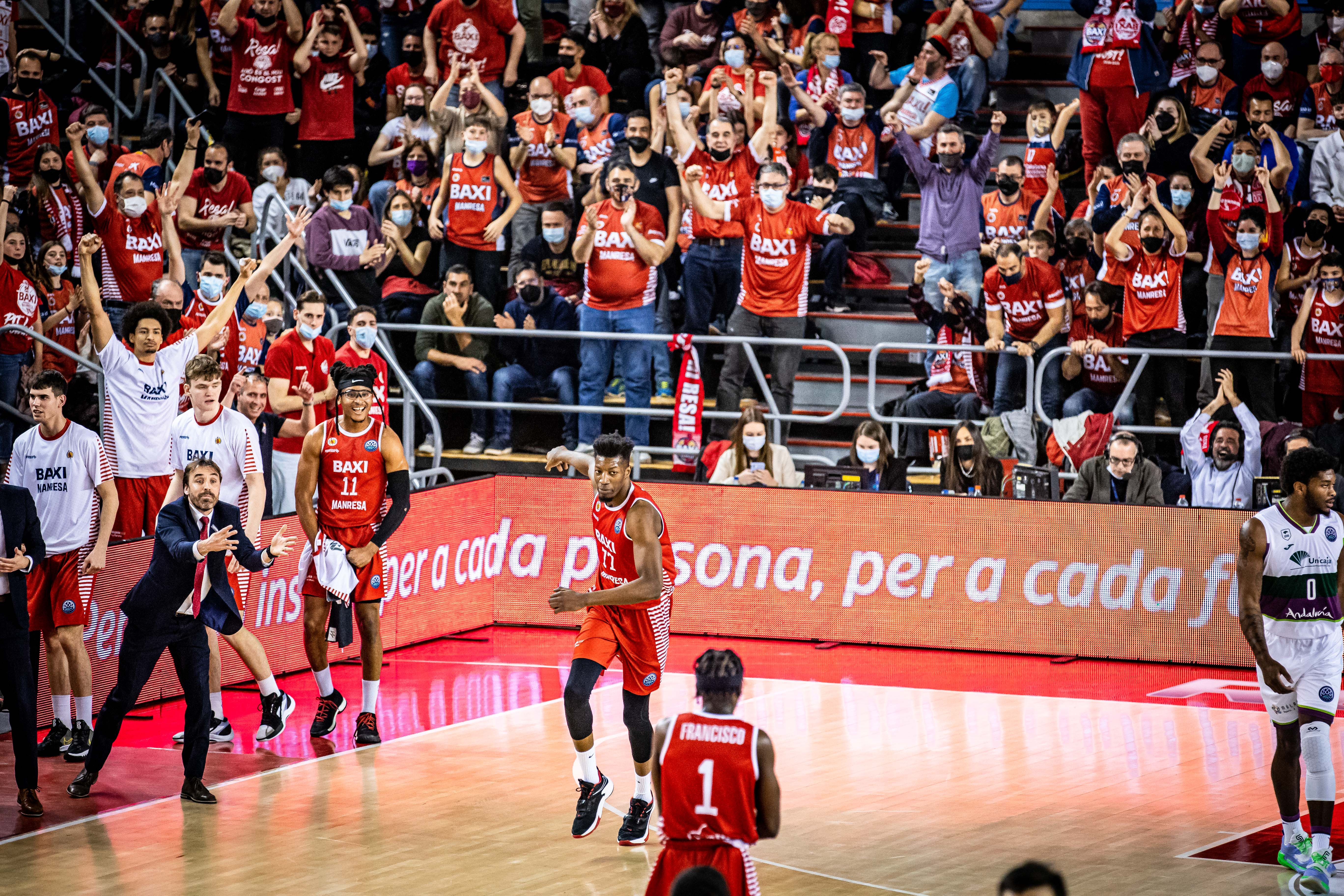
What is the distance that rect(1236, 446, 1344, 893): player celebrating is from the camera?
828 cm

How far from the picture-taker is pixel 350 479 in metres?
11.1

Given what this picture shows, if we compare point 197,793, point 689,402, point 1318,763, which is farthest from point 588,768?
point 689,402

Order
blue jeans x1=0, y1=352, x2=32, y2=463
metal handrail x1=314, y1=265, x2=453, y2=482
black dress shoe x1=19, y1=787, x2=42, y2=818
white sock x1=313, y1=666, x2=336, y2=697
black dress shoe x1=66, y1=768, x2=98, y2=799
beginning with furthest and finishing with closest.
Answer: metal handrail x1=314, y1=265, x2=453, y2=482 < blue jeans x1=0, y1=352, x2=32, y2=463 < white sock x1=313, y1=666, x2=336, y2=697 < black dress shoe x1=66, y1=768, x2=98, y2=799 < black dress shoe x1=19, y1=787, x2=42, y2=818

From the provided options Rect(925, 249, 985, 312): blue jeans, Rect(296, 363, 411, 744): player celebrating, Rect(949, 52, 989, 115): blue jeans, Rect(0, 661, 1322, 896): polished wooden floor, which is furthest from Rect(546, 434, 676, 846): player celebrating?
Rect(949, 52, 989, 115): blue jeans

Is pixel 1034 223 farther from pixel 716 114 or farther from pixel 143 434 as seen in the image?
pixel 143 434

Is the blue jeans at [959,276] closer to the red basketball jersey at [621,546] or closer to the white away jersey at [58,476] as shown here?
the red basketball jersey at [621,546]

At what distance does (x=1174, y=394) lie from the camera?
15.5 meters

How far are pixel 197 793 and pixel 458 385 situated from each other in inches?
315

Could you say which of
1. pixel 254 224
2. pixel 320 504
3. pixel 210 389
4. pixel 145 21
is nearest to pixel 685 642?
pixel 320 504

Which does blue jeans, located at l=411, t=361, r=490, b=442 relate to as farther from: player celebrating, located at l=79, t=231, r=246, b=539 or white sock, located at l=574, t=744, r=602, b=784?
white sock, located at l=574, t=744, r=602, b=784

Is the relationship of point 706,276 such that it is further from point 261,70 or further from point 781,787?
point 781,787

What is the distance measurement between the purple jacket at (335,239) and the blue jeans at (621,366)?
7.79 feet

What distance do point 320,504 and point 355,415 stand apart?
26.4 inches

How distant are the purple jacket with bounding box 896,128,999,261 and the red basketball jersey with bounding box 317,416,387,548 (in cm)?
758
